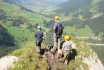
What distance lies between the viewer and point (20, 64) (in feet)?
76.0

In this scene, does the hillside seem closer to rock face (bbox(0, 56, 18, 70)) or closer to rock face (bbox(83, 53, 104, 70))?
rock face (bbox(83, 53, 104, 70))

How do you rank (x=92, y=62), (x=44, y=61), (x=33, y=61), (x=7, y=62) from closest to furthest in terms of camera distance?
(x=7, y=62)
(x=33, y=61)
(x=44, y=61)
(x=92, y=62)

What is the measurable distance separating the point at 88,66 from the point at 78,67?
1578mm

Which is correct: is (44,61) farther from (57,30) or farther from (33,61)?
(57,30)

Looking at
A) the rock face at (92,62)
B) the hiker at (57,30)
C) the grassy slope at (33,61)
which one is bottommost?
the rock face at (92,62)

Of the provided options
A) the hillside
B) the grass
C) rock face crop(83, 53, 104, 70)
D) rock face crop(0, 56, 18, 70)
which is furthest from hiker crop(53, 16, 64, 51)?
rock face crop(0, 56, 18, 70)

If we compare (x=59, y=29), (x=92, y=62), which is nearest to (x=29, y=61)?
(x=59, y=29)

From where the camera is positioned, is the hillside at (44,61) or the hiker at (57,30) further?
the hiker at (57,30)

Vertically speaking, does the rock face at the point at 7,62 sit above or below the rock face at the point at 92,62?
above

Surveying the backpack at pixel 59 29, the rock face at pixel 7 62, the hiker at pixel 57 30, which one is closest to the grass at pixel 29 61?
the rock face at pixel 7 62

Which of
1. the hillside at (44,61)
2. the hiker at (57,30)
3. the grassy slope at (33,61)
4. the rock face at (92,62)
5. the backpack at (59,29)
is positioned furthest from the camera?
the backpack at (59,29)

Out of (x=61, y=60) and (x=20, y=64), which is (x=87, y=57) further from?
(x=20, y=64)

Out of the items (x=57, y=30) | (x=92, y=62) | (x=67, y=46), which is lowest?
(x=92, y=62)

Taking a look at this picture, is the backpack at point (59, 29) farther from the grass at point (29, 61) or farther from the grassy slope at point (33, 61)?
the grass at point (29, 61)
